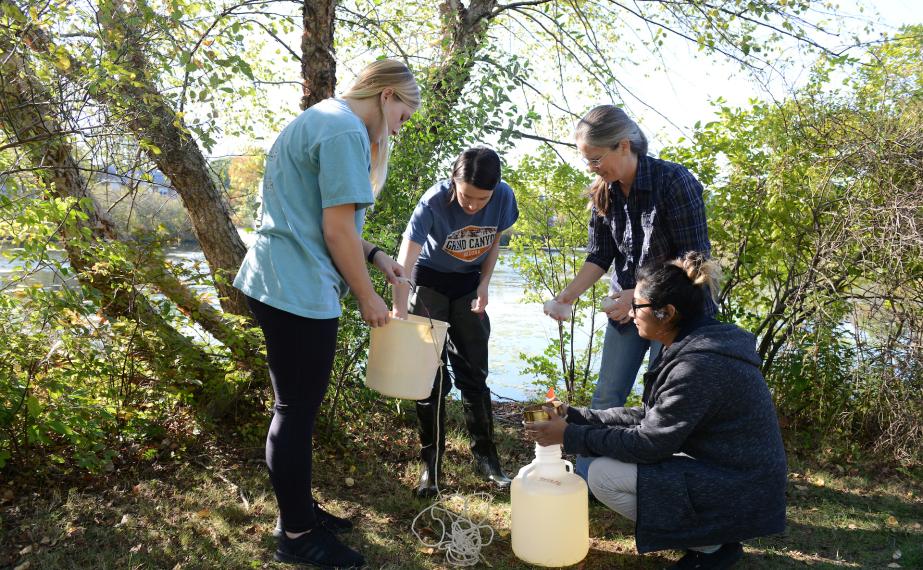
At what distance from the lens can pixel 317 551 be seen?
2.34 metres

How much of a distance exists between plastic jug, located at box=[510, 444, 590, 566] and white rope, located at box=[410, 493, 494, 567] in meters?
0.20

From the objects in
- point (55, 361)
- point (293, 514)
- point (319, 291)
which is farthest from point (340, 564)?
point (55, 361)

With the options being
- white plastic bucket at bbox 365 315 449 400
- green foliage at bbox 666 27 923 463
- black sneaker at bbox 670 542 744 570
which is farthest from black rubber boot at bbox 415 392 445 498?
green foliage at bbox 666 27 923 463

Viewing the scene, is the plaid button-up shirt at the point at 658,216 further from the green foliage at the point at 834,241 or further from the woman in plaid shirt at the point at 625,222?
the green foliage at the point at 834,241

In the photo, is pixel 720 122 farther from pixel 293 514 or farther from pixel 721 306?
pixel 293 514

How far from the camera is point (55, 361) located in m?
3.04

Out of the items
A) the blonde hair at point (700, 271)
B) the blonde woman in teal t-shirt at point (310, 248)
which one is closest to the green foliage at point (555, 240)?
the blonde hair at point (700, 271)

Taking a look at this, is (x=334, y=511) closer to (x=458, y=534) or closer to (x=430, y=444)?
(x=430, y=444)

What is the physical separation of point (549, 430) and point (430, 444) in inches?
40.8

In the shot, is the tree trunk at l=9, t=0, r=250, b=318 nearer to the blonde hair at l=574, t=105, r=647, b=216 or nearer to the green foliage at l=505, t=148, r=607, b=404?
the blonde hair at l=574, t=105, r=647, b=216

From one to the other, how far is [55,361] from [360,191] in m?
1.96

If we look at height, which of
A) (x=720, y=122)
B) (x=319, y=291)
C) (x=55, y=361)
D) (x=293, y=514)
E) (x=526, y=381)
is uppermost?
(x=720, y=122)

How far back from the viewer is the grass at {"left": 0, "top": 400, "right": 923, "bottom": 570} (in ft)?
8.30

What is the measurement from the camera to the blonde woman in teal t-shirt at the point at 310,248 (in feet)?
6.75
